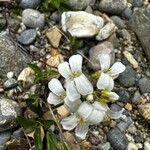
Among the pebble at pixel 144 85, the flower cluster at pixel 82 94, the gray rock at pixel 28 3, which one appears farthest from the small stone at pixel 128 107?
the gray rock at pixel 28 3

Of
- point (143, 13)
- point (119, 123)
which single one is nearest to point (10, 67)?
point (119, 123)

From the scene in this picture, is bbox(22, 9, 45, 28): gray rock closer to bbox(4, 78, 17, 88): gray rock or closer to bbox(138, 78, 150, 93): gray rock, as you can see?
bbox(4, 78, 17, 88): gray rock

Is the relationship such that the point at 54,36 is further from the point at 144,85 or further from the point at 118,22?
the point at 144,85

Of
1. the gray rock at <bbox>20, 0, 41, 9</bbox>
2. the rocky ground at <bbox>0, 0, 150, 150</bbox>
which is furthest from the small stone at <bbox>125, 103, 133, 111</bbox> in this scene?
the gray rock at <bbox>20, 0, 41, 9</bbox>

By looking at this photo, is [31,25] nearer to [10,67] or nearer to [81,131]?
[10,67]

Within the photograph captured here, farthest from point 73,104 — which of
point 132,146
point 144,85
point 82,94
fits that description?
point 144,85
